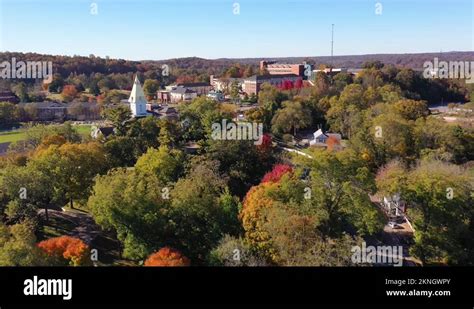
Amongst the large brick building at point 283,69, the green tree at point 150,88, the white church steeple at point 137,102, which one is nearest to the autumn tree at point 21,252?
the white church steeple at point 137,102

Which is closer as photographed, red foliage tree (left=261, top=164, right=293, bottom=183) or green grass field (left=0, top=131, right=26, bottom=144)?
red foliage tree (left=261, top=164, right=293, bottom=183)

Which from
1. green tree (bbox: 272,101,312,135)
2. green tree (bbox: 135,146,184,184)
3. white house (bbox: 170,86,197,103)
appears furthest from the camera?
white house (bbox: 170,86,197,103)

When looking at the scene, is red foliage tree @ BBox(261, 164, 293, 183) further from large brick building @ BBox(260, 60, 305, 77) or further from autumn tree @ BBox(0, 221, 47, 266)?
large brick building @ BBox(260, 60, 305, 77)

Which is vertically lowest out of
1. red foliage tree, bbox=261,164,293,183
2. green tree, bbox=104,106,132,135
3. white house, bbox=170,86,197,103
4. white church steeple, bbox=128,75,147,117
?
red foliage tree, bbox=261,164,293,183

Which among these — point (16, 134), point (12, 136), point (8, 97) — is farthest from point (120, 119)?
point (8, 97)

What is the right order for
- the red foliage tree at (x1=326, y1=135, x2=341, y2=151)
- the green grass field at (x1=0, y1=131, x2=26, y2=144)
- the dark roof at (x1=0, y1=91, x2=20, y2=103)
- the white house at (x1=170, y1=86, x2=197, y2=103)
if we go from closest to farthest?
the red foliage tree at (x1=326, y1=135, x2=341, y2=151), the green grass field at (x1=0, y1=131, x2=26, y2=144), the dark roof at (x1=0, y1=91, x2=20, y2=103), the white house at (x1=170, y1=86, x2=197, y2=103)

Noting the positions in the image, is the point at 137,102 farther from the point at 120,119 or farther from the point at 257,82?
the point at 257,82

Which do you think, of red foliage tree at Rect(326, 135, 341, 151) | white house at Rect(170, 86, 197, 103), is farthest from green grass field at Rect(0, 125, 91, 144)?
red foliage tree at Rect(326, 135, 341, 151)

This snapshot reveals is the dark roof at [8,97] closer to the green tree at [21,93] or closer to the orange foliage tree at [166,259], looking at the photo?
the green tree at [21,93]

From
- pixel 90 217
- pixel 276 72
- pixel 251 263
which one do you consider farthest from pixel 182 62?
pixel 251 263
